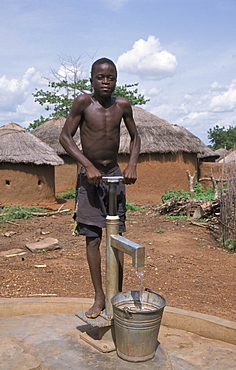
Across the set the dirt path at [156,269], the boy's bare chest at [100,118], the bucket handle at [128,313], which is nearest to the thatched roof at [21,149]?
the dirt path at [156,269]

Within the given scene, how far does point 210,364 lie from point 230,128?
34789 mm

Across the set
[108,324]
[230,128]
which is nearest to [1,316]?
[108,324]

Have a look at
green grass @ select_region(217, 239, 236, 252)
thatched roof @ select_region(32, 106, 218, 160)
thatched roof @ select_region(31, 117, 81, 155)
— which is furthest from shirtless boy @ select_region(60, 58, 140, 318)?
thatched roof @ select_region(31, 117, 81, 155)

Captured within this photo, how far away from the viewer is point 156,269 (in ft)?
15.3

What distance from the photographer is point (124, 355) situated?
7.12 ft

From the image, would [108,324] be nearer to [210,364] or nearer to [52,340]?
[52,340]

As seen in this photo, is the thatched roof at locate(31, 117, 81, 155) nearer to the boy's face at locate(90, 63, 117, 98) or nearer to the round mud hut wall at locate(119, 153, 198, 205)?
the round mud hut wall at locate(119, 153, 198, 205)

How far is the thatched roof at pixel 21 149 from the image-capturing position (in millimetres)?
11938

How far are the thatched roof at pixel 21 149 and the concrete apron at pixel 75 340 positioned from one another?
366 inches

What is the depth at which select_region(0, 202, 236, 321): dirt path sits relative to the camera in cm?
364

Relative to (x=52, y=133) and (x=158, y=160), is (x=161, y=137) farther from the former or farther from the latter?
(x=52, y=133)

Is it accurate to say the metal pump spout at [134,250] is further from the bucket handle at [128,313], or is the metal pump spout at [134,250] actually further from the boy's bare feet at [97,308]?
the boy's bare feet at [97,308]

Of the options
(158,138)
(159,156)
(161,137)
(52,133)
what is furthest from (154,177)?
(52,133)

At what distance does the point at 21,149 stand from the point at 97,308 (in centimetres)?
1038
